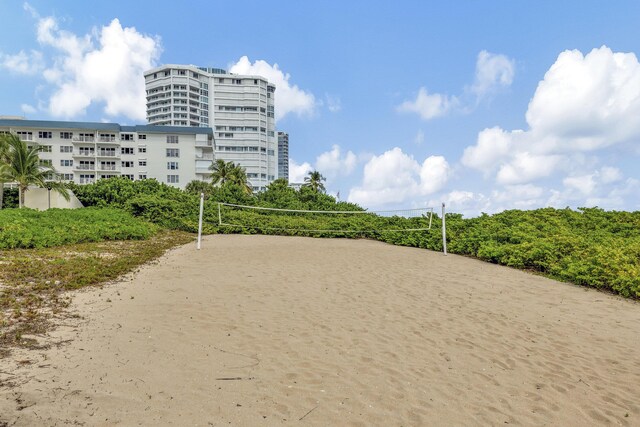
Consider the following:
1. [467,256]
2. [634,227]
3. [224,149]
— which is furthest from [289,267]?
[224,149]

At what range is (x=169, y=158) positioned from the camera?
66750 mm

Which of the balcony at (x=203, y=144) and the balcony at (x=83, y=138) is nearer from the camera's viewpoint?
the balcony at (x=83, y=138)

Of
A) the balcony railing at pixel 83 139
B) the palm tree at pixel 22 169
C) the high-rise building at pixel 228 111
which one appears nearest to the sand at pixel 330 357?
the palm tree at pixel 22 169

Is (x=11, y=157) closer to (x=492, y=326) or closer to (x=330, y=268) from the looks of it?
(x=330, y=268)

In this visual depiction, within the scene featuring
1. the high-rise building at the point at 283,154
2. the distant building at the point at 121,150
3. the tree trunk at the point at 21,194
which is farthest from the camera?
the high-rise building at the point at 283,154

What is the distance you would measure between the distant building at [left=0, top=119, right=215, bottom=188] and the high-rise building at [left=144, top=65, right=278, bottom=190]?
28618 mm

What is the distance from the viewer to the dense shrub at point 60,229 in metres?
13.4

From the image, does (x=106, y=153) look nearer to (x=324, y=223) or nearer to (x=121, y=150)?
(x=121, y=150)

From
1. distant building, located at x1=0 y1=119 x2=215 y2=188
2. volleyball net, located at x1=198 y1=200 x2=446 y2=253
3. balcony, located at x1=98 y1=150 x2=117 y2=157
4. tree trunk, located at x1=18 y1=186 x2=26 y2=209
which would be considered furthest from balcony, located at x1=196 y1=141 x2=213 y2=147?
volleyball net, located at x1=198 y1=200 x2=446 y2=253

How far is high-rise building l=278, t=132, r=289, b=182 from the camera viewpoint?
186575 millimetres

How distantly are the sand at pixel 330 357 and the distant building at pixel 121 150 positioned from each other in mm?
61631

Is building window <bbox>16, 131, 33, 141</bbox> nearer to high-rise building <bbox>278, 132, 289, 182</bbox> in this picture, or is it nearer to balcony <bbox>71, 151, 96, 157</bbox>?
balcony <bbox>71, 151, 96, 157</bbox>

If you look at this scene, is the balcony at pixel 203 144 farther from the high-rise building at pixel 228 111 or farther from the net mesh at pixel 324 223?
the net mesh at pixel 324 223

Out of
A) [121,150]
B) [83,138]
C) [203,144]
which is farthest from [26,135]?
[203,144]
